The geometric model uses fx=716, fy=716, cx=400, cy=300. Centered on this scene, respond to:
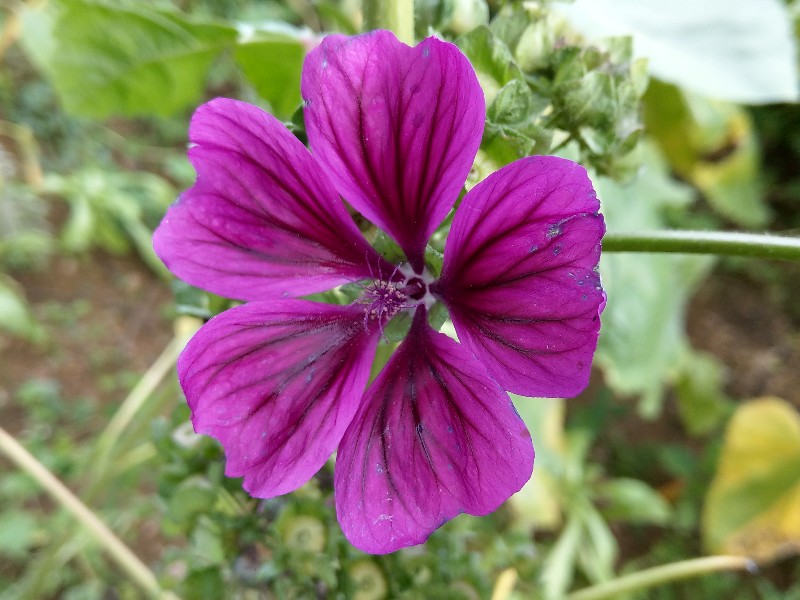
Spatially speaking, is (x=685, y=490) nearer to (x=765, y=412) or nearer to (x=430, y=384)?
(x=765, y=412)

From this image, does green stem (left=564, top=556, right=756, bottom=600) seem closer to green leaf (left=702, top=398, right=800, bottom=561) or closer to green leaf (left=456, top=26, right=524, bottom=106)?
green leaf (left=456, top=26, right=524, bottom=106)

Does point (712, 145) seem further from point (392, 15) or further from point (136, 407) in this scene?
point (392, 15)

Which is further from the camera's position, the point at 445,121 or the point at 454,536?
the point at 454,536

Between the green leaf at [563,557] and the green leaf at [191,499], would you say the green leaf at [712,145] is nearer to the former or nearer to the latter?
the green leaf at [563,557]

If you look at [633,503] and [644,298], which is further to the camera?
[633,503]

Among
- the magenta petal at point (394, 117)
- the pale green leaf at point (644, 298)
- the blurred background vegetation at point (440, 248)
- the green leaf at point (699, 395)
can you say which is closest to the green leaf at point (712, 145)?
the blurred background vegetation at point (440, 248)

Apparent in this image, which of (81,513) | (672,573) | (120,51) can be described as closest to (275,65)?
(120,51)

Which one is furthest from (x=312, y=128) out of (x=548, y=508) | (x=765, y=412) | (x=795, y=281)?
(x=795, y=281)
